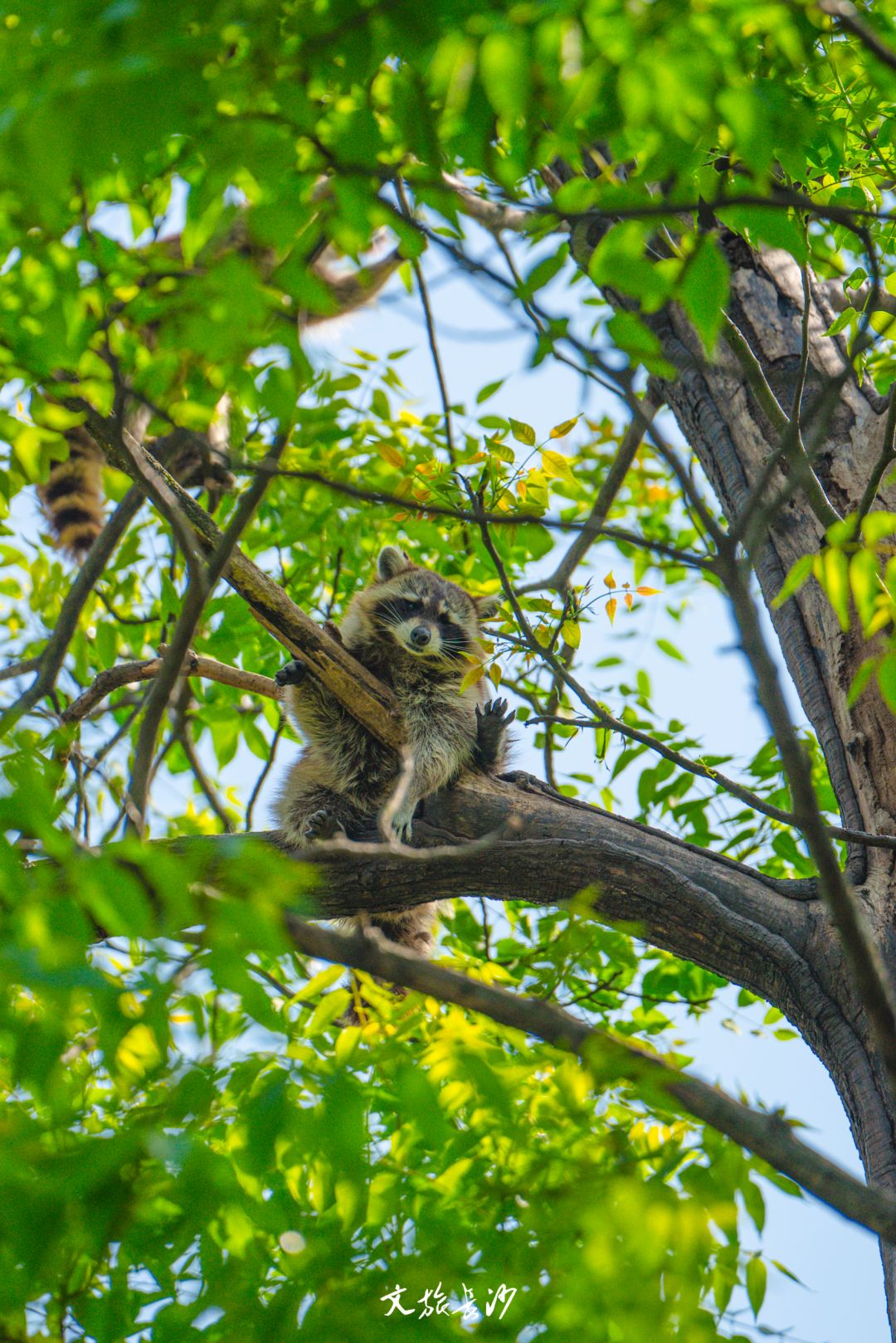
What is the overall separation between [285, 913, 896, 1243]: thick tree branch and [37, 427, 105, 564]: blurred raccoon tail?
14.3ft

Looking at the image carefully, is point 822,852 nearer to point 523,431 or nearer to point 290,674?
point 523,431

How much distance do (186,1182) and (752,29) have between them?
213cm

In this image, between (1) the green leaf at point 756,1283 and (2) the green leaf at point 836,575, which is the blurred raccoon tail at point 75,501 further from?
(1) the green leaf at point 756,1283

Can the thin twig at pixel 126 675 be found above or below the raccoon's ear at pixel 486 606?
below

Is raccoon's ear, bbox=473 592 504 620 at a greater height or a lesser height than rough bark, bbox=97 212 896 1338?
A: greater

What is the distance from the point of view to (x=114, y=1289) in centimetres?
148

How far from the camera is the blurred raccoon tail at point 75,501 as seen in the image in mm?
5430

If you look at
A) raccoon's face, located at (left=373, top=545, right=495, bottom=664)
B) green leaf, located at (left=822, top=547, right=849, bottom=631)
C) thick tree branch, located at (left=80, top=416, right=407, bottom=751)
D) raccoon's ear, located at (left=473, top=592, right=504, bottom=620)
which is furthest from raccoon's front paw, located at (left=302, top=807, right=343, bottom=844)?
green leaf, located at (left=822, top=547, right=849, bottom=631)

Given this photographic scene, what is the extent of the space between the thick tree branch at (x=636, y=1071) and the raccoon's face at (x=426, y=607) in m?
2.60

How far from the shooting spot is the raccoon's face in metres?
4.19

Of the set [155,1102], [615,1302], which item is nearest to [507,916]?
[155,1102]

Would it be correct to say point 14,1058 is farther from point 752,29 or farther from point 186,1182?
point 752,29

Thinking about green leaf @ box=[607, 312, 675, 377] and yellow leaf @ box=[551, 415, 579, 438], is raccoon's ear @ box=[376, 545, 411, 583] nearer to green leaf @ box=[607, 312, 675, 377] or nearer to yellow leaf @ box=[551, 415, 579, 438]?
yellow leaf @ box=[551, 415, 579, 438]

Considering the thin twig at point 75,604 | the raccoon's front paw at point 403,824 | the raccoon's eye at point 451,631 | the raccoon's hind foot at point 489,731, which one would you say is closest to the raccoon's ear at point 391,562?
the raccoon's eye at point 451,631
